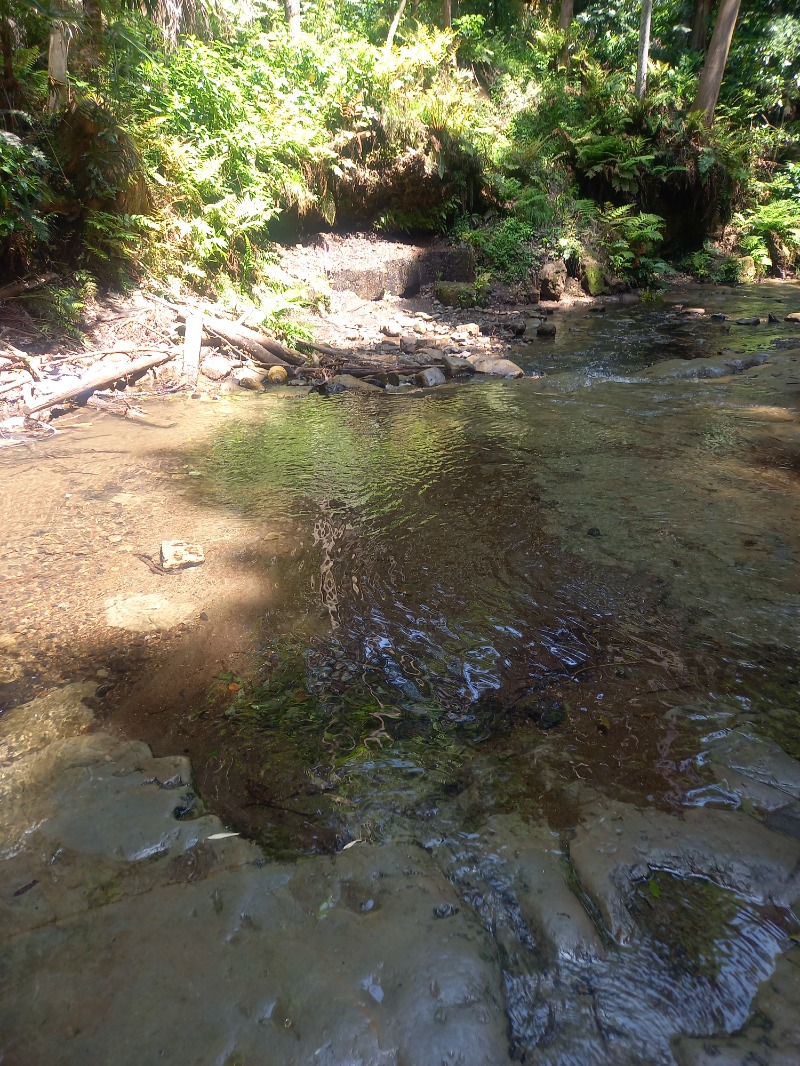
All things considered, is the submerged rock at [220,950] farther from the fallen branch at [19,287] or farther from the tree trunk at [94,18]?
the tree trunk at [94,18]

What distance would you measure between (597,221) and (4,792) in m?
16.4

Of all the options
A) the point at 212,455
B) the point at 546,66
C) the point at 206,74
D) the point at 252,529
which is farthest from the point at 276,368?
the point at 546,66

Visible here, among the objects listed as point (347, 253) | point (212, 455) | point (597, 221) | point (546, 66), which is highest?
point (546, 66)

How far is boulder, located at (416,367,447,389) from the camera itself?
693cm

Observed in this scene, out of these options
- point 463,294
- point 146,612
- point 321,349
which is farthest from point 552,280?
point 146,612

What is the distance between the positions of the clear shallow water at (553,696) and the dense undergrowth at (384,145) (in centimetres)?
545

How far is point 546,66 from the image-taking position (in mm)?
17500

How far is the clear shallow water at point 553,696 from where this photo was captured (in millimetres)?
1205

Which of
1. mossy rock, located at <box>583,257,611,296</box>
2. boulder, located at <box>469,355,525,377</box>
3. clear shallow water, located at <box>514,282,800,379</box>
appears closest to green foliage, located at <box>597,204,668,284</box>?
mossy rock, located at <box>583,257,611,296</box>

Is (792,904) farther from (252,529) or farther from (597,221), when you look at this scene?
(597,221)

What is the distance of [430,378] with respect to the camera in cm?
698

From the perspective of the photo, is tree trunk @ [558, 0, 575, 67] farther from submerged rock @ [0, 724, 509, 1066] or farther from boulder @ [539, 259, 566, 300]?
submerged rock @ [0, 724, 509, 1066]

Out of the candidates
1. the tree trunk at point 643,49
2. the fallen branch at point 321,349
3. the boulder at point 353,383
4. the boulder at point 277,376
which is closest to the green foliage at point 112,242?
the fallen branch at point 321,349

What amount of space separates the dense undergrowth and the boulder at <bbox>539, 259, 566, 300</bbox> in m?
0.36
